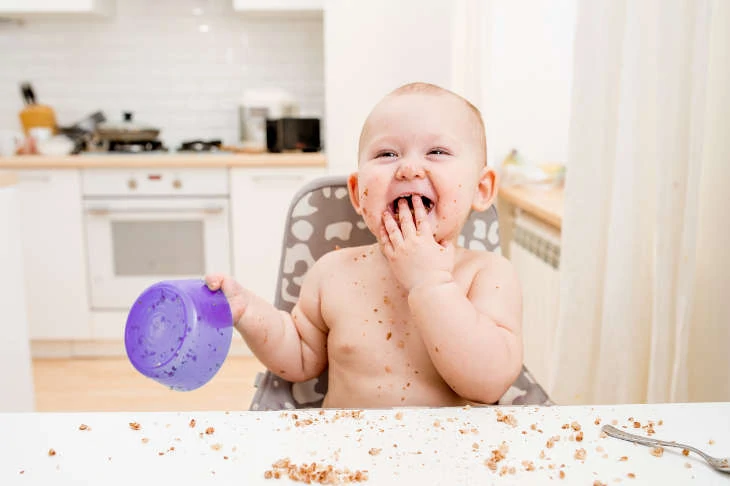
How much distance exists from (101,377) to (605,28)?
2686 millimetres

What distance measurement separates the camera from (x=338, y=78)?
3312 mm

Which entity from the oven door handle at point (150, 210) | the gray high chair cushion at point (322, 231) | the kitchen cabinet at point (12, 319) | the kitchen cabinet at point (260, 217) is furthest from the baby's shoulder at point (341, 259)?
the oven door handle at point (150, 210)

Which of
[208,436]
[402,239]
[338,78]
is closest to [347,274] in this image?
[402,239]

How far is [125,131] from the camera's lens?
357cm

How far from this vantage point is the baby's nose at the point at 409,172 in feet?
3.29

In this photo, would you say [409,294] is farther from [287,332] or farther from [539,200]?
[539,200]

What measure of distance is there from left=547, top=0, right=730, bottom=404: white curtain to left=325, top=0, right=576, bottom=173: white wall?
4.91 feet

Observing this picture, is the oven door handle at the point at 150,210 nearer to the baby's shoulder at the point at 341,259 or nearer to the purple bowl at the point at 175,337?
the baby's shoulder at the point at 341,259

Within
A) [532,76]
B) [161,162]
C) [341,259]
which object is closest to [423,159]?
[341,259]

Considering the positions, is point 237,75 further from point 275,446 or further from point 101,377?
point 275,446

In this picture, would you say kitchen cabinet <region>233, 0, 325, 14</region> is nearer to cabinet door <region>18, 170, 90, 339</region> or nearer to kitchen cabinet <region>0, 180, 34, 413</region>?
cabinet door <region>18, 170, 90, 339</region>

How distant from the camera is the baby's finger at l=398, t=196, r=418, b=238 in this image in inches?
38.5

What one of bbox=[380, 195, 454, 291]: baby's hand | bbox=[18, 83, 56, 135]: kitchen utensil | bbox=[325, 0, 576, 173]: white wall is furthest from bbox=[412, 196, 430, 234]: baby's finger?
bbox=[18, 83, 56, 135]: kitchen utensil

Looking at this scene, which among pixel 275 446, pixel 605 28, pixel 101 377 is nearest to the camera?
pixel 275 446
